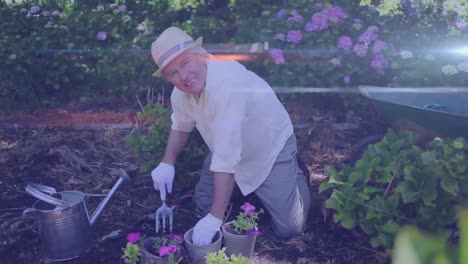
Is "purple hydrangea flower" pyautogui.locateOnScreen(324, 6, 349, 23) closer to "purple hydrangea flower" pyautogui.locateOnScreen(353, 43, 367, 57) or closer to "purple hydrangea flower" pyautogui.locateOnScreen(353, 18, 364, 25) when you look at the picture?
"purple hydrangea flower" pyautogui.locateOnScreen(353, 18, 364, 25)

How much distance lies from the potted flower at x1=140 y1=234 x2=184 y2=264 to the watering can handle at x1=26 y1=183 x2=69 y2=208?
44cm

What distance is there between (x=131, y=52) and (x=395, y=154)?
3.19 m

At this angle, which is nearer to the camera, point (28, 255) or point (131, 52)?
point (28, 255)

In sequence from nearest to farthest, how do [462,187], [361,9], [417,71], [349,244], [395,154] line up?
[462,187]
[395,154]
[349,244]
[417,71]
[361,9]

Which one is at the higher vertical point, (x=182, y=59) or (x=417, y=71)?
(x=182, y=59)

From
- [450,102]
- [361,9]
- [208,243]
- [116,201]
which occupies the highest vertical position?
[361,9]

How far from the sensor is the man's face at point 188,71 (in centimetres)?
252

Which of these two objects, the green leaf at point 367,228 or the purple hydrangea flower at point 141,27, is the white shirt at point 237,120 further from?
the purple hydrangea flower at point 141,27

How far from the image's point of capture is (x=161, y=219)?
2961 millimetres

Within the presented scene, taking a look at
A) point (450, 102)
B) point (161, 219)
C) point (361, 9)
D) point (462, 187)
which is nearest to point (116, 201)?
point (161, 219)

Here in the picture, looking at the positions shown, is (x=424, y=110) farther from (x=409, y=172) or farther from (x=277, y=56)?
(x=277, y=56)

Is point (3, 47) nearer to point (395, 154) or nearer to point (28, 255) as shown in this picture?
point (28, 255)

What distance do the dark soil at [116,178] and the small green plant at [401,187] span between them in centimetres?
21

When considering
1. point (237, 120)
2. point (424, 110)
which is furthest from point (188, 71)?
point (424, 110)
